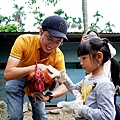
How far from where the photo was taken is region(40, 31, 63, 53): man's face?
232 centimetres

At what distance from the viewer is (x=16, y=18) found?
55.7ft

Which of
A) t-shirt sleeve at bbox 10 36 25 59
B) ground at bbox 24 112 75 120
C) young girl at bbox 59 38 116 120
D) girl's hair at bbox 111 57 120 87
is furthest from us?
ground at bbox 24 112 75 120

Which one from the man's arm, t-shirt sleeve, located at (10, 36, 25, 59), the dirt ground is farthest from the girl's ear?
the dirt ground

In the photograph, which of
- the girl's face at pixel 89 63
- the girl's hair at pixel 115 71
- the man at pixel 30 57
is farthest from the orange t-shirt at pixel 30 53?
the girl's face at pixel 89 63

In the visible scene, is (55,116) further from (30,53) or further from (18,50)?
(18,50)

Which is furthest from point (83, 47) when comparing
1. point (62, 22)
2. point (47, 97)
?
point (47, 97)

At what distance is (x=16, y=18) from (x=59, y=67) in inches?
586

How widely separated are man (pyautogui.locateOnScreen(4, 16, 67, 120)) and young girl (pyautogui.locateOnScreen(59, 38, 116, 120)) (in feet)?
1.50

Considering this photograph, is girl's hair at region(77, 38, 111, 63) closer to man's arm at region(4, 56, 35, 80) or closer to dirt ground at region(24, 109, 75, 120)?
man's arm at region(4, 56, 35, 80)

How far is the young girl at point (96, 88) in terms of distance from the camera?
70.0 inches

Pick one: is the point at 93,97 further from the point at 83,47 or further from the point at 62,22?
the point at 62,22

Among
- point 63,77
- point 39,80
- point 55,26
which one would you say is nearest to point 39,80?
point 39,80

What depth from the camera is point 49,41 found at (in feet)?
7.63

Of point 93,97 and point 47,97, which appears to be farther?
point 47,97
